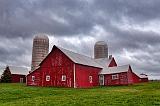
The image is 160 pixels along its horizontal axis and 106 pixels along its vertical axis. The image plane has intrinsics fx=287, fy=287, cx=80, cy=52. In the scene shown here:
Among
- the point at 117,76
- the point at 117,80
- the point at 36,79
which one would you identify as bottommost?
the point at 117,80

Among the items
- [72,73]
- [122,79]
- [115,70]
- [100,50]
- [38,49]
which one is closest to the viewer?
[72,73]

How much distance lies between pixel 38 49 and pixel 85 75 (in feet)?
69.1

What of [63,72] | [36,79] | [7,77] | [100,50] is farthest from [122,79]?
[7,77]

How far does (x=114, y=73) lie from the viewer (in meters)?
55.5

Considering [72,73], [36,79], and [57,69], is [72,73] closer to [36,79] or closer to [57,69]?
[57,69]

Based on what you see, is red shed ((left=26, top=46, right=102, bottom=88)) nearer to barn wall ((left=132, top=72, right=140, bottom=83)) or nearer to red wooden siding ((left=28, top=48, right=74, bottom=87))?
red wooden siding ((left=28, top=48, right=74, bottom=87))

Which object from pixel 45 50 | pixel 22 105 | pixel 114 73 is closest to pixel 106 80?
pixel 114 73

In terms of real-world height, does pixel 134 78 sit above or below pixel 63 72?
below

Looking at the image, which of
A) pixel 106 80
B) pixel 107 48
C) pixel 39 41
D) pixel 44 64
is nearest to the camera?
pixel 44 64

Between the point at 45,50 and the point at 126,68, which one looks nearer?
the point at 126,68

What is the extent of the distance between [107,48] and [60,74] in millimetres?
29496

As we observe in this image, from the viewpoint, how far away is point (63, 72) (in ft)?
166

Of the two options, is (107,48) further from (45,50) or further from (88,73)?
(88,73)

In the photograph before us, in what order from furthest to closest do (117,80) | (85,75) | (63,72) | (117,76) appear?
(117,76) < (117,80) < (85,75) < (63,72)
